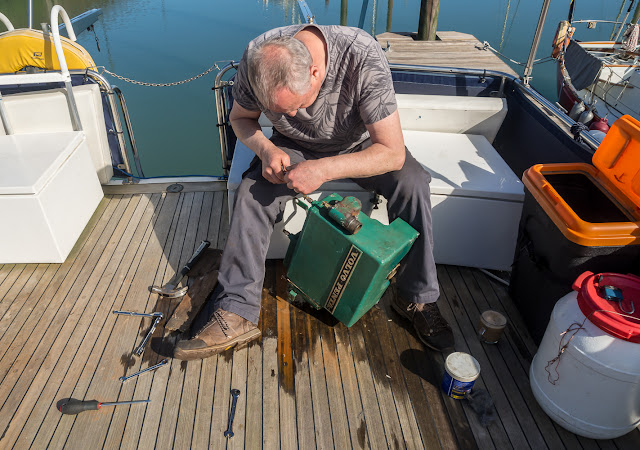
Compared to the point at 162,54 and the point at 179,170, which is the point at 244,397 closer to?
the point at 179,170

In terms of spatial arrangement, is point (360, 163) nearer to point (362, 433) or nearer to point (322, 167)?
point (322, 167)

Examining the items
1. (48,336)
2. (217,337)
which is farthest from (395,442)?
(48,336)

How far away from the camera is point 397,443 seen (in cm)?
183

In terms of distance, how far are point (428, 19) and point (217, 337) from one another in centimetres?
804

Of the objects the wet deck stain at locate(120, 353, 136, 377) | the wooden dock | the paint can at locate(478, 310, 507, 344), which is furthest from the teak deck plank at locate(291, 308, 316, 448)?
the wooden dock

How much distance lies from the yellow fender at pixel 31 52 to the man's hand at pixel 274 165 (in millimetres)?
2263

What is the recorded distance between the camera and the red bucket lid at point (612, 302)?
5.19 feet

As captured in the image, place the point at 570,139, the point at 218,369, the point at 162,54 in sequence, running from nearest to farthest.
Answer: the point at 218,369 < the point at 570,139 < the point at 162,54

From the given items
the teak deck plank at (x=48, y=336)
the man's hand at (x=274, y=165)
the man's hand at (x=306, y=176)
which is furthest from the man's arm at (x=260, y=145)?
the teak deck plank at (x=48, y=336)

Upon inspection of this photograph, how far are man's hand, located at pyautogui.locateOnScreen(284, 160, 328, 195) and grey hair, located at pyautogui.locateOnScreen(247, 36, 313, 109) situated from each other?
35 cm

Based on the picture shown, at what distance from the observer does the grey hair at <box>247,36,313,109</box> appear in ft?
5.31

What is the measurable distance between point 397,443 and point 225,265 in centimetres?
114

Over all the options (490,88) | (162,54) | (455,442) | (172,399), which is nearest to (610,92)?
(490,88)

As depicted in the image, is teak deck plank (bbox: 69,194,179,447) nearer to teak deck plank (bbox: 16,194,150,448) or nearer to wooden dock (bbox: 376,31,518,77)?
teak deck plank (bbox: 16,194,150,448)
